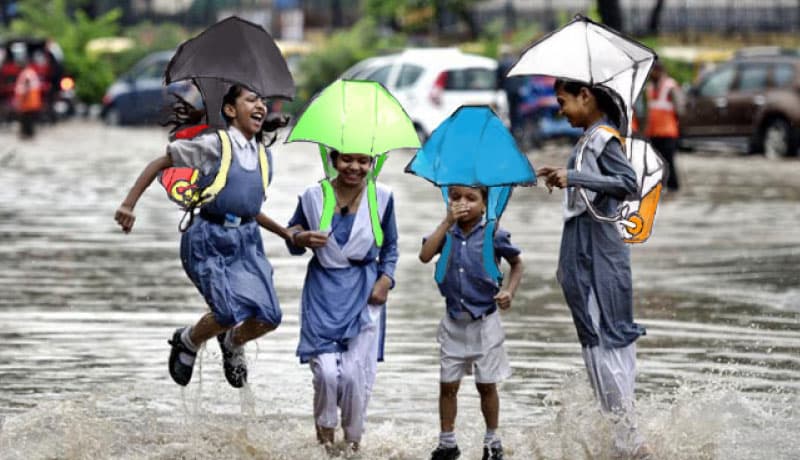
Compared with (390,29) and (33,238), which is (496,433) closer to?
(33,238)

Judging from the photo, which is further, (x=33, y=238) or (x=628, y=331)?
(x=33, y=238)

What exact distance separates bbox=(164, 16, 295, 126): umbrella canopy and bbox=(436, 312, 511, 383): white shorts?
49.9 inches

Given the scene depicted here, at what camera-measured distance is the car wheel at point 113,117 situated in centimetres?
4194

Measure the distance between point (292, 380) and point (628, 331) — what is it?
2658mm

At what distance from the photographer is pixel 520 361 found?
10289 millimetres

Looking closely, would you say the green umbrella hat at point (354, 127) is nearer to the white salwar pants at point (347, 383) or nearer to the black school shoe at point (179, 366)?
the white salwar pants at point (347, 383)

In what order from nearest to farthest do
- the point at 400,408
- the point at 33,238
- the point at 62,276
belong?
the point at 400,408
the point at 62,276
the point at 33,238

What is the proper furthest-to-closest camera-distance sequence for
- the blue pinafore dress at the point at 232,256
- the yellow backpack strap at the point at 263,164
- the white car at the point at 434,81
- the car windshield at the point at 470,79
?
1. the car windshield at the point at 470,79
2. the white car at the point at 434,81
3. the yellow backpack strap at the point at 263,164
4. the blue pinafore dress at the point at 232,256

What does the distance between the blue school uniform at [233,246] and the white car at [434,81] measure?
870 inches

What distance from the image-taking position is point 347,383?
7766mm

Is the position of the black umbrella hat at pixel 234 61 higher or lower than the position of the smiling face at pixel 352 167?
higher

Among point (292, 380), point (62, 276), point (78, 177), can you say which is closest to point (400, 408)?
point (292, 380)

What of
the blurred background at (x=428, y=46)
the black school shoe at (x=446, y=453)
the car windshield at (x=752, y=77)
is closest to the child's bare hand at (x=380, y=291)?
the black school shoe at (x=446, y=453)

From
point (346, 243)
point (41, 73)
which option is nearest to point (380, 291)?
point (346, 243)
